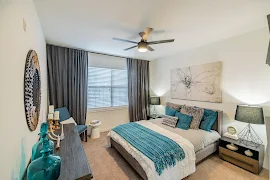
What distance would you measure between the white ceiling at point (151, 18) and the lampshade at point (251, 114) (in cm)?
148

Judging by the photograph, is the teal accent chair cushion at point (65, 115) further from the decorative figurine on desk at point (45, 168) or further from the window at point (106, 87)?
the decorative figurine on desk at point (45, 168)

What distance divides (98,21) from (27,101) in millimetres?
1592

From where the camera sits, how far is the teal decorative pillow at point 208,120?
2.84 m

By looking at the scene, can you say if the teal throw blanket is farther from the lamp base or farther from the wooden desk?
the lamp base

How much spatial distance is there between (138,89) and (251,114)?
10.6ft

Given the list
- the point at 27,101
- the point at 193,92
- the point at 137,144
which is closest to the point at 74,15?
the point at 27,101

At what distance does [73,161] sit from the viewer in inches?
48.4

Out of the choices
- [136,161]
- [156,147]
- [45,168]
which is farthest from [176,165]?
[45,168]

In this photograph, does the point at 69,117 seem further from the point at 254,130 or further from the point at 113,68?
the point at 254,130

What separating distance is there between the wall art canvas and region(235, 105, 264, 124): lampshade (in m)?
0.67

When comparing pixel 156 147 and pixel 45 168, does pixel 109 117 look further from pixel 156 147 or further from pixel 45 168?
pixel 45 168

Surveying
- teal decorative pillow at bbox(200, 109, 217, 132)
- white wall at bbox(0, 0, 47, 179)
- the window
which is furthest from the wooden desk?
teal decorative pillow at bbox(200, 109, 217, 132)

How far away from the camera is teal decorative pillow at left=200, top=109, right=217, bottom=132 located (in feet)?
9.30

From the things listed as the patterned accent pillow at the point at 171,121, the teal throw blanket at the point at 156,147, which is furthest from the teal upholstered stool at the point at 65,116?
the patterned accent pillow at the point at 171,121
